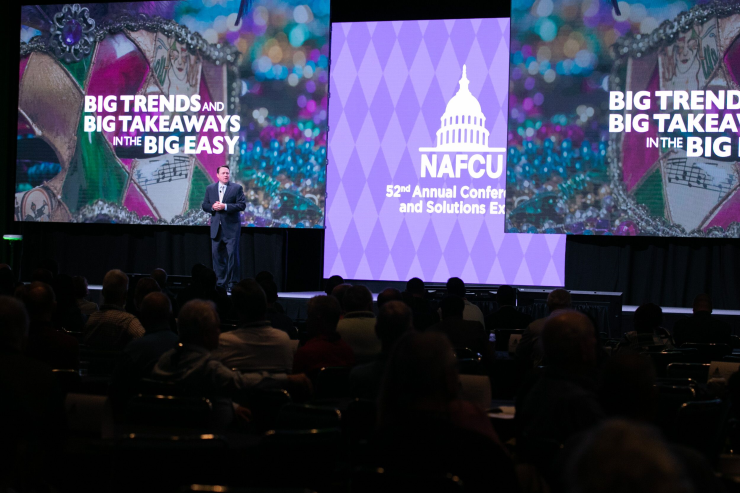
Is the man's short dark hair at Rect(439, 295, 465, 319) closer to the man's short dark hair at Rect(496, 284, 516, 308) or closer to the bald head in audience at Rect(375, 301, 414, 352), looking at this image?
the man's short dark hair at Rect(496, 284, 516, 308)

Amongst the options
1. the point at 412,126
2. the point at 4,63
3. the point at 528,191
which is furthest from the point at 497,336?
the point at 4,63

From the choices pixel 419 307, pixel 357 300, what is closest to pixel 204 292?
pixel 419 307

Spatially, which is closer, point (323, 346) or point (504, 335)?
point (323, 346)

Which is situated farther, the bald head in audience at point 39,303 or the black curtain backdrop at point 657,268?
the black curtain backdrop at point 657,268

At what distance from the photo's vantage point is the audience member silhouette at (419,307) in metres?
5.34

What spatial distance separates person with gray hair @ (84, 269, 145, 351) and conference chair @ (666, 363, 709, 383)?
303 cm

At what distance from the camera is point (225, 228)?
9.96m

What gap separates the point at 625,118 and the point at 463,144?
201 cm

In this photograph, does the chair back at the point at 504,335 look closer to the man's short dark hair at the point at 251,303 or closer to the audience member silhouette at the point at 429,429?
the man's short dark hair at the point at 251,303

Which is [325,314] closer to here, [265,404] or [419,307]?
[265,404]

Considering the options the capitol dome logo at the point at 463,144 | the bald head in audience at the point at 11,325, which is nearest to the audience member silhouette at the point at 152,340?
the bald head in audience at the point at 11,325

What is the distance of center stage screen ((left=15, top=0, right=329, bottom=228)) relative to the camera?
10203 millimetres

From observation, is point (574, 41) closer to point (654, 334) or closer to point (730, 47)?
point (730, 47)

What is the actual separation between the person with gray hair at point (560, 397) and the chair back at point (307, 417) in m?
0.63
